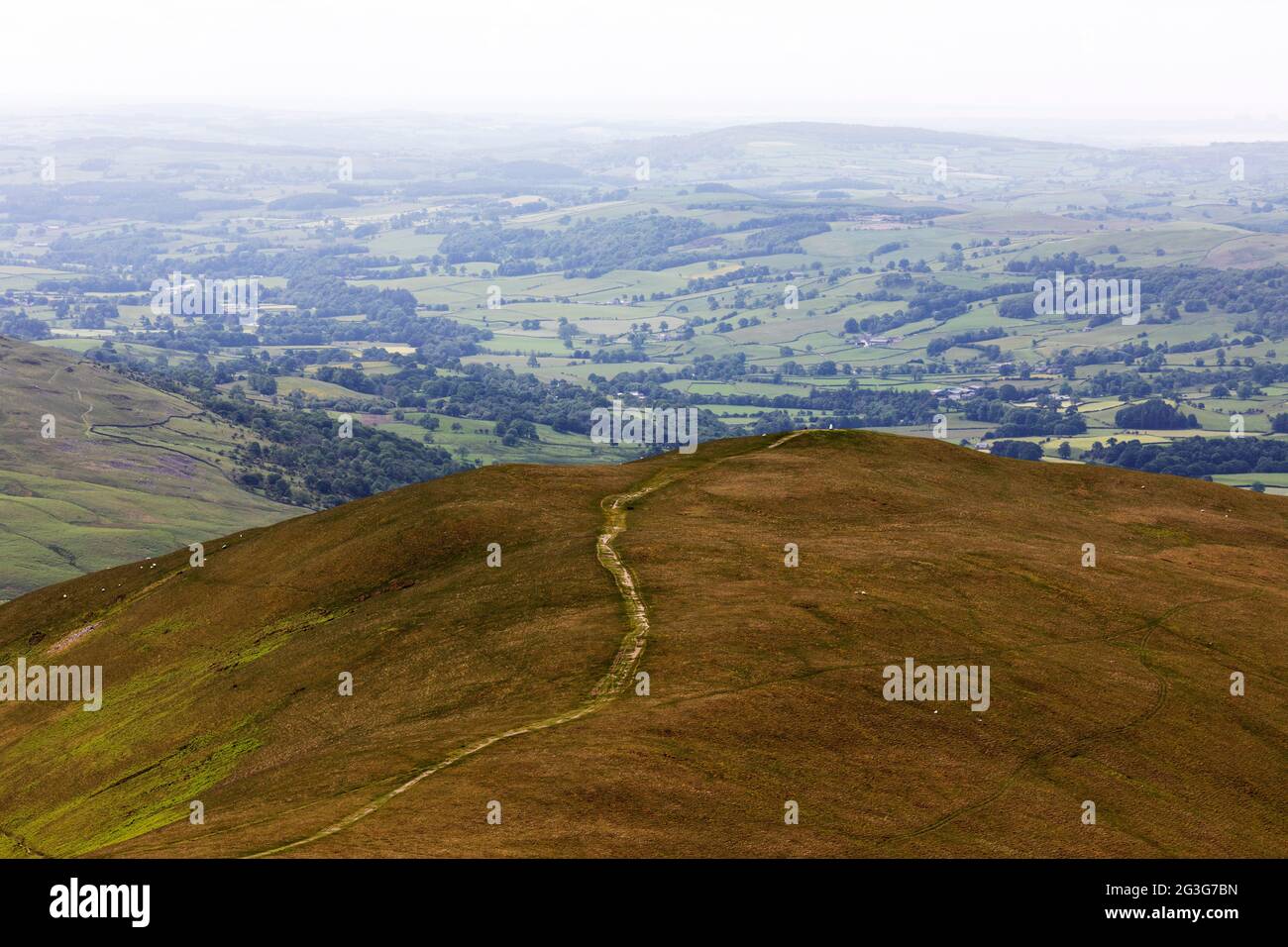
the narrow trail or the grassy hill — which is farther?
the grassy hill

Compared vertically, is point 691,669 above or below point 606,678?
above

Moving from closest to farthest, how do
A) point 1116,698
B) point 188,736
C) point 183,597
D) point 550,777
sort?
point 550,777
point 1116,698
point 188,736
point 183,597

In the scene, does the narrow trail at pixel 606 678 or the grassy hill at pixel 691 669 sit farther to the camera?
the grassy hill at pixel 691 669

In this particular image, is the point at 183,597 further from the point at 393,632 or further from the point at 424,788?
the point at 424,788
